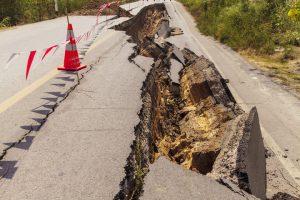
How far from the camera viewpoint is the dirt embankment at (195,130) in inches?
142

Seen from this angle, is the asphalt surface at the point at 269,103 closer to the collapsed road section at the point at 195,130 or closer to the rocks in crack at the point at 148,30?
the collapsed road section at the point at 195,130

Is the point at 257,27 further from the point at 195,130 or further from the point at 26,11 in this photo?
the point at 26,11

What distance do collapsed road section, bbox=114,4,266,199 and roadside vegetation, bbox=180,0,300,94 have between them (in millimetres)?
2789

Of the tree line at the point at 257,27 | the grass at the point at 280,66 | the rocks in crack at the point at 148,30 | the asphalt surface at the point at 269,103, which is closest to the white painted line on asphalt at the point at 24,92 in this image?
the rocks in crack at the point at 148,30

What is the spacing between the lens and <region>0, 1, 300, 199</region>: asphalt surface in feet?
11.3

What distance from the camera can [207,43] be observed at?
49.6 feet

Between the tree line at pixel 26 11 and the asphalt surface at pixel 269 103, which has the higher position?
the tree line at pixel 26 11

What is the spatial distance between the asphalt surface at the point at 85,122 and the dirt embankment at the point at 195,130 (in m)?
0.16

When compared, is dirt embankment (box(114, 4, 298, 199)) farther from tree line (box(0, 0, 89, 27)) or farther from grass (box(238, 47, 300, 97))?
tree line (box(0, 0, 89, 27))

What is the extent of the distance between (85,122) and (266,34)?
10773 millimetres

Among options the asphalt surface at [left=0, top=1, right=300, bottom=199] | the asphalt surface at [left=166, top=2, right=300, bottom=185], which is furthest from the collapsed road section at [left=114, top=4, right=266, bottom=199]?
the asphalt surface at [left=166, top=2, right=300, bottom=185]

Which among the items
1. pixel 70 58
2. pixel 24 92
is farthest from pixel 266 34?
pixel 24 92

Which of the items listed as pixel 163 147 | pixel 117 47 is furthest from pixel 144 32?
pixel 163 147

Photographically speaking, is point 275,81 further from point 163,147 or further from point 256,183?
point 256,183
